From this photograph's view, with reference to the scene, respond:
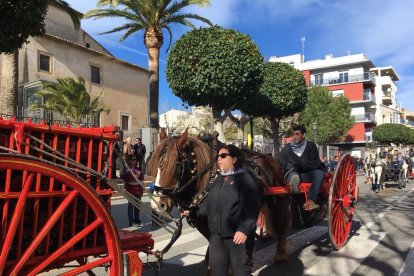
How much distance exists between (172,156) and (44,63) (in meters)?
25.5

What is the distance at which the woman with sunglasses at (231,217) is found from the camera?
13.1ft

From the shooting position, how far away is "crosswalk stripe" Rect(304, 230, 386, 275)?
5766 millimetres

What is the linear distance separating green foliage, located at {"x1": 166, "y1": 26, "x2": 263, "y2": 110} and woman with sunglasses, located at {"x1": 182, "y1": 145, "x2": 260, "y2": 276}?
13.9 metres

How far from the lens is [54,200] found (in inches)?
131

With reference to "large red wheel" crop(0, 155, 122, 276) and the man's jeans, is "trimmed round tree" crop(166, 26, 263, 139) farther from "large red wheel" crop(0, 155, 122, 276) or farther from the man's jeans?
"large red wheel" crop(0, 155, 122, 276)

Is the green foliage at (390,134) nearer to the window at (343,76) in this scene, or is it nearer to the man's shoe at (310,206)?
the window at (343,76)

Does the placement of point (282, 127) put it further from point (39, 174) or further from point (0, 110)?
point (39, 174)

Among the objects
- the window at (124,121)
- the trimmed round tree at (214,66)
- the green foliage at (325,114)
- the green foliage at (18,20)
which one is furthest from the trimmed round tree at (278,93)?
the green foliage at (325,114)

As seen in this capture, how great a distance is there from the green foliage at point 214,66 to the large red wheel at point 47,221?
14.7 metres

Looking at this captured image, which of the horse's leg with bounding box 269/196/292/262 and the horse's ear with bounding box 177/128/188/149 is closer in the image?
the horse's ear with bounding box 177/128/188/149

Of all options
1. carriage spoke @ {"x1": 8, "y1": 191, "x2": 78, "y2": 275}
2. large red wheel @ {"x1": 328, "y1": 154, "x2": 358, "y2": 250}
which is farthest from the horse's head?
large red wheel @ {"x1": 328, "y1": 154, "x2": 358, "y2": 250}

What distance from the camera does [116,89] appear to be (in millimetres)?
33250

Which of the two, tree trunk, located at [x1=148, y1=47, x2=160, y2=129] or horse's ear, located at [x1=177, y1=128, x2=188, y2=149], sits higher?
tree trunk, located at [x1=148, y1=47, x2=160, y2=129]

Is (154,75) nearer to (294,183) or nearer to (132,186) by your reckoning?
(132,186)
